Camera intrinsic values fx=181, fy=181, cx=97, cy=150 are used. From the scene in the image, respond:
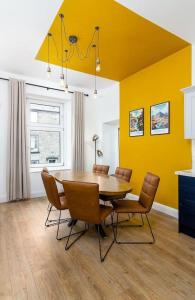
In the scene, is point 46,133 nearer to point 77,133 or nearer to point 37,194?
point 77,133

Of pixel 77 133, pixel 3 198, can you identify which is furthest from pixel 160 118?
pixel 3 198

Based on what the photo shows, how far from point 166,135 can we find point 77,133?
8.27ft

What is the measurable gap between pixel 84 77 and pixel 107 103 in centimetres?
107

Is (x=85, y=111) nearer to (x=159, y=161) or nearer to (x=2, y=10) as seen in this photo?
(x=159, y=161)

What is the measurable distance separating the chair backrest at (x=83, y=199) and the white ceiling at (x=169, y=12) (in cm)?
221

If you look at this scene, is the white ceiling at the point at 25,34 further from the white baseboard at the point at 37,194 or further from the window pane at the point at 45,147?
the white baseboard at the point at 37,194

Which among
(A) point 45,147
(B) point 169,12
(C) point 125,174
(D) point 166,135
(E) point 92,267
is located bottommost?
(E) point 92,267

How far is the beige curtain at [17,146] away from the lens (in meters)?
4.16

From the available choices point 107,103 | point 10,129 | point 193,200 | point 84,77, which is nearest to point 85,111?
point 107,103

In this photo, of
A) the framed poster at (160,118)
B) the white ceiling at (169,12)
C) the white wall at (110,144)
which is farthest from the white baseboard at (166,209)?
the white ceiling at (169,12)

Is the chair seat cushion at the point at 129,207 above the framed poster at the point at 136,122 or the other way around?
the other way around

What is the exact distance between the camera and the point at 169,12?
2.32 m

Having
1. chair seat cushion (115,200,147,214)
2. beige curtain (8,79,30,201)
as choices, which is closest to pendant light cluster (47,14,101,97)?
beige curtain (8,79,30,201)

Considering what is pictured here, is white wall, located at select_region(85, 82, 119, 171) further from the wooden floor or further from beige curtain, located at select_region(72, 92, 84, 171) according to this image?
the wooden floor
